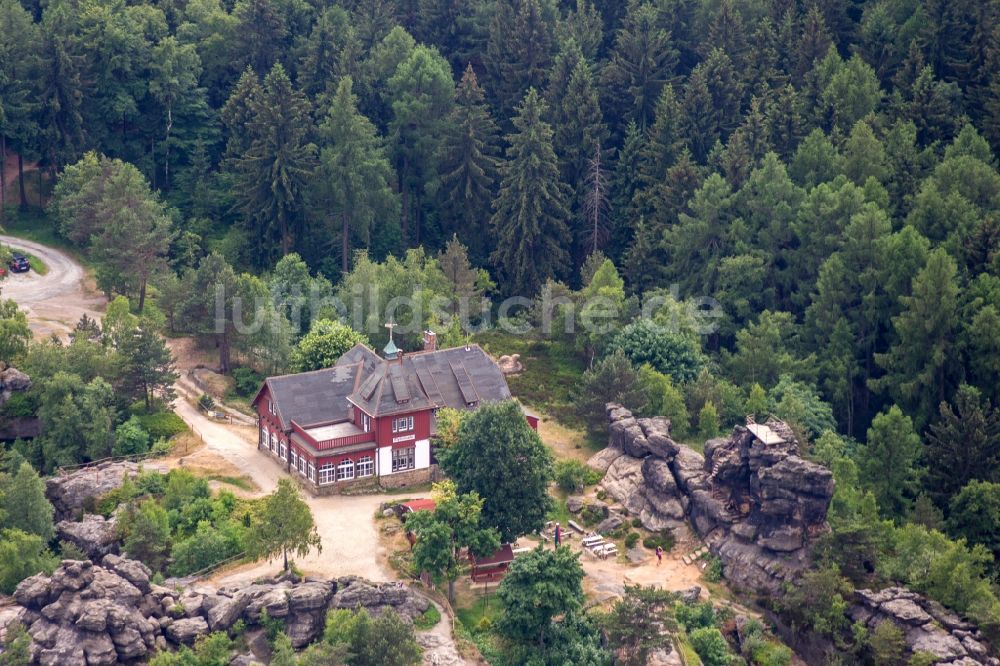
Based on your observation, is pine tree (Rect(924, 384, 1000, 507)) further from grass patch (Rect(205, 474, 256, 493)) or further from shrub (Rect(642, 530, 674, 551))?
grass patch (Rect(205, 474, 256, 493))

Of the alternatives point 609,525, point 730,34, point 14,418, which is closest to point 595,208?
point 730,34

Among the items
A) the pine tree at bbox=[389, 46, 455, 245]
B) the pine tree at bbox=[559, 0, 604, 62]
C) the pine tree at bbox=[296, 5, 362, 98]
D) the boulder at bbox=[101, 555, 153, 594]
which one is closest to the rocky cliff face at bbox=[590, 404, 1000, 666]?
the boulder at bbox=[101, 555, 153, 594]

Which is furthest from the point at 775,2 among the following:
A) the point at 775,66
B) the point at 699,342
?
the point at 699,342

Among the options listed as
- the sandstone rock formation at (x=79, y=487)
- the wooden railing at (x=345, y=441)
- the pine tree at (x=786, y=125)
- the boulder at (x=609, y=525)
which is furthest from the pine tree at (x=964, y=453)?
the sandstone rock formation at (x=79, y=487)

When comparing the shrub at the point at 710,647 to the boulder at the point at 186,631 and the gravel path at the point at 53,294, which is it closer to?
the boulder at the point at 186,631

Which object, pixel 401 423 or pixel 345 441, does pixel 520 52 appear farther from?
pixel 345 441
